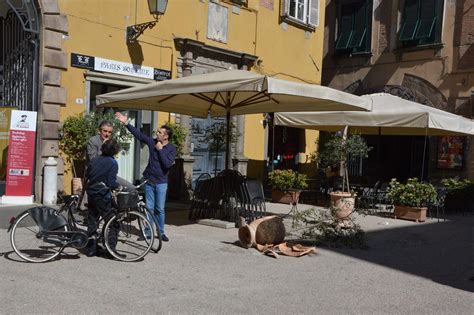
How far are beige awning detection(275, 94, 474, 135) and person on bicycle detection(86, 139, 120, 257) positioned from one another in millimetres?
6298

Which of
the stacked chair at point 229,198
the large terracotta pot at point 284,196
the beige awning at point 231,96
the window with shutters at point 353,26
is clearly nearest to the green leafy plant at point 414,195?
the large terracotta pot at point 284,196

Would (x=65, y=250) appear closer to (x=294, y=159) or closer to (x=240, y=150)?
(x=240, y=150)

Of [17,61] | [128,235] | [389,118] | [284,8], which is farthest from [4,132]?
[284,8]

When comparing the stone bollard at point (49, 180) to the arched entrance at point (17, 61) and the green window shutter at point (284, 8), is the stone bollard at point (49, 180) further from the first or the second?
the green window shutter at point (284, 8)

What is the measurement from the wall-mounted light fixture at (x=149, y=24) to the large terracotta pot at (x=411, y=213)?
6.19m

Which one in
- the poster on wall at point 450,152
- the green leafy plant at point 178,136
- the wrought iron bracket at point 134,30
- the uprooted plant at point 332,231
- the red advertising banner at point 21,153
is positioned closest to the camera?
the uprooted plant at point 332,231

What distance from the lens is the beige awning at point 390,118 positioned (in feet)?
34.8

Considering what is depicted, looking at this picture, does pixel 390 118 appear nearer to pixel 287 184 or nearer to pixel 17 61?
pixel 287 184

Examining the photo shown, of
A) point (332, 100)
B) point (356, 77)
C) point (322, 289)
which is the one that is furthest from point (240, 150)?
point (322, 289)

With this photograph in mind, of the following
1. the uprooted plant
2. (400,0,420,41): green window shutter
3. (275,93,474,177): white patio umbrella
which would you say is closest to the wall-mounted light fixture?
(275,93,474,177): white patio umbrella

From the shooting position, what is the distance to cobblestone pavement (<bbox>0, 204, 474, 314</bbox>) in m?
4.51

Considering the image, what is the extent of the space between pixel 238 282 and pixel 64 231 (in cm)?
196

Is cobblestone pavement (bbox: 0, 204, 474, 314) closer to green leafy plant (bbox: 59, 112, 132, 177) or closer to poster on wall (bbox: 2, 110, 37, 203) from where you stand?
poster on wall (bbox: 2, 110, 37, 203)

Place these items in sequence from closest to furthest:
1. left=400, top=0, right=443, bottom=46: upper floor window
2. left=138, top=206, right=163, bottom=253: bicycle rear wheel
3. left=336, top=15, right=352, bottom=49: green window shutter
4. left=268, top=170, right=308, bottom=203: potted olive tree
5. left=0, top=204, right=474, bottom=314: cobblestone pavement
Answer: left=0, top=204, right=474, bottom=314: cobblestone pavement, left=138, top=206, right=163, bottom=253: bicycle rear wheel, left=268, top=170, right=308, bottom=203: potted olive tree, left=400, top=0, right=443, bottom=46: upper floor window, left=336, top=15, right=352, bottom=49: green window shutter
